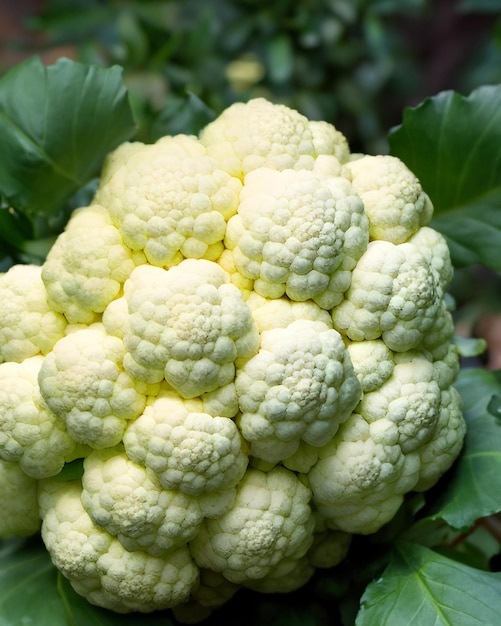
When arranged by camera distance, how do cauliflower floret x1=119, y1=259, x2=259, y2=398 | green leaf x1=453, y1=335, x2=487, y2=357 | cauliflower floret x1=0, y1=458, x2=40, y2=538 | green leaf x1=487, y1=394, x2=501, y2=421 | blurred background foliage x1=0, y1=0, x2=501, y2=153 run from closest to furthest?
cauliflower floret x1=119, y1=259, x2=259, y2=398
cauliflower floret x1=0, y1=458, x2=40, y2=538
green leaf x1=487, y1=394, x2=501, y2=421
green leaf x1=453, y1=335, x2=487, y2=357
blurred background foliage x1=0, y1=0, x2=501, y2=153

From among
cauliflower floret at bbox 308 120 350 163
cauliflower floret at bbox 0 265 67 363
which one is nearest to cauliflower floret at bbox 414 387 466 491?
cauliflower floret at bbox 308 120 350 163

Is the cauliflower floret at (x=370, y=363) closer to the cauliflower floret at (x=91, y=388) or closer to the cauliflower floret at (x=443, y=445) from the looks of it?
the cauliflower floret at (x=443, y=445)

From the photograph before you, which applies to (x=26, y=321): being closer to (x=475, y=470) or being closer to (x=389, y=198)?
(x=389, y=198)

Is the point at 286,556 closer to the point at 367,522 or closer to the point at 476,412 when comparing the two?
the point at 367,522

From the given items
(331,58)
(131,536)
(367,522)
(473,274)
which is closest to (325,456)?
(367,522)

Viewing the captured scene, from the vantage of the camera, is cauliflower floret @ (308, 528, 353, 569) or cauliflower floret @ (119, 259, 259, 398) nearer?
cauliflower floret @ (119, 259, 259, 398)

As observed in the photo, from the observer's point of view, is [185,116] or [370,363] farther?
[185,116]

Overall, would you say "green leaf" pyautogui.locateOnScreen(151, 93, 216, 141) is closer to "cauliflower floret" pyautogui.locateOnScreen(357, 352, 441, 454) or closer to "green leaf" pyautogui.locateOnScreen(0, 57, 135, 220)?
"green leaf" pyautogui.locateOnScreen(0, 57, 135, 220)

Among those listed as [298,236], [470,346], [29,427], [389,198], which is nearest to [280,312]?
[298,236]
